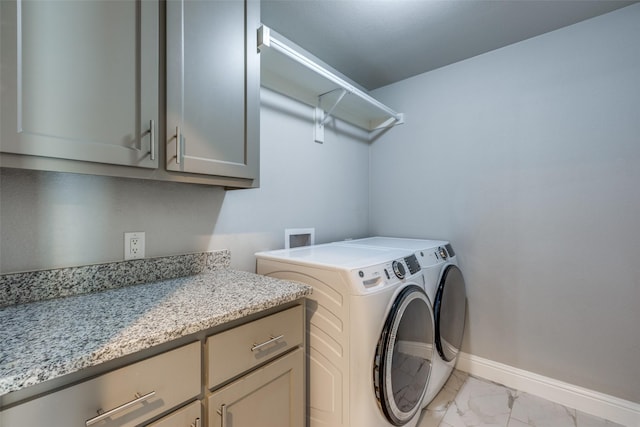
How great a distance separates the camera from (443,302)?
169cm

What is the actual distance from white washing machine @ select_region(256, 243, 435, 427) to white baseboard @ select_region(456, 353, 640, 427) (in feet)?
3.00

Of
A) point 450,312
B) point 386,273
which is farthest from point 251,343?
point 450,312

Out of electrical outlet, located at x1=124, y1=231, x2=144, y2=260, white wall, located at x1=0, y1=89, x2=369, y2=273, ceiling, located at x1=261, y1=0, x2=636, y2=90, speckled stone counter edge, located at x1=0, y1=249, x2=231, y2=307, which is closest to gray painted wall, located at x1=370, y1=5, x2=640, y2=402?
ceiling, located at x1=261, y1=0, x2=636, y2=90

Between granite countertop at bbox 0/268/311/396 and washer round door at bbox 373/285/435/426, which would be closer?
granite countertop at bbox 0/268/311/396

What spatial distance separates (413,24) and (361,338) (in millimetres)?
1829

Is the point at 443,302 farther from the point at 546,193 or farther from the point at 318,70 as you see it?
the point at 318,70

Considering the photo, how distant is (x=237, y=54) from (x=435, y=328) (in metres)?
1.79

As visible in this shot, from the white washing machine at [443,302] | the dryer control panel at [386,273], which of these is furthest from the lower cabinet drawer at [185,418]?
the white washing machine at [443,302]

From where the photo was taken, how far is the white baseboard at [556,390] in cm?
159

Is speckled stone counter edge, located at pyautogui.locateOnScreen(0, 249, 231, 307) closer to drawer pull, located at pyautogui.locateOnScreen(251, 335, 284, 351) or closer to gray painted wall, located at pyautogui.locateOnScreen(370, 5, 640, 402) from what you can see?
drawer pull, located at pyautogui.locateOnScreen(251, 335, 284, 351)

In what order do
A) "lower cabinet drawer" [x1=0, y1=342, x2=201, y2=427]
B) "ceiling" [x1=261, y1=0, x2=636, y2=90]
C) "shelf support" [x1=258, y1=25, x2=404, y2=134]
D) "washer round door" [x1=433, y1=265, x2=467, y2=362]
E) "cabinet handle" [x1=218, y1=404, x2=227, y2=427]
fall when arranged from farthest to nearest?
"washer round door" [x1=433, y1=265, x2=467, y2=362] → "ceiling" [x1=261, y1=0, x2=636, y2=90] → "shelf support" [x1=258, y1=25, x2=404, y2=134] → "cabinet handle" [x1=218, y1=404, x2=227, y2=427] → "lower cabinet drawer" [x1=0, y1=342, x2=201, y2=427]

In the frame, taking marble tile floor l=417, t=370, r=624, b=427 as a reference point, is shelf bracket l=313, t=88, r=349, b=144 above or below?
above

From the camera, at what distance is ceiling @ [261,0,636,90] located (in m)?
1.55

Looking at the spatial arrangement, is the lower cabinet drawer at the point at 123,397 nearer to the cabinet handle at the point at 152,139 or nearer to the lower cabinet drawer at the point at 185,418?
the lower cabinet drawer at the point at 185,418
